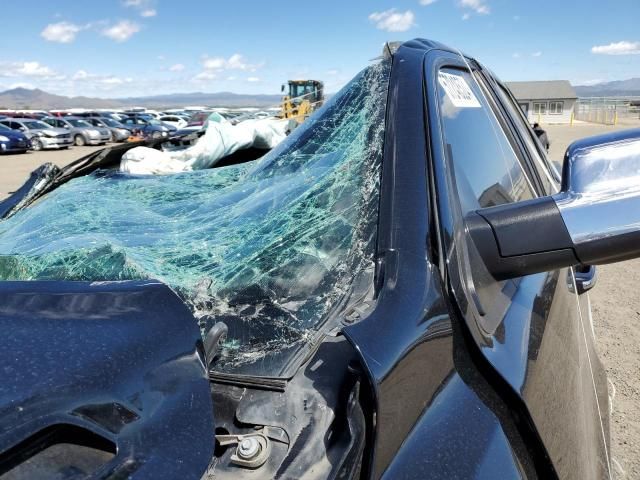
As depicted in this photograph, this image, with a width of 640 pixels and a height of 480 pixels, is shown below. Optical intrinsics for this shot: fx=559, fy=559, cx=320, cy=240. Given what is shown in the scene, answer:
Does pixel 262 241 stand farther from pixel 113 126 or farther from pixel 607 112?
pixel 607 112

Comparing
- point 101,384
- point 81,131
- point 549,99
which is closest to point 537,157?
point 101,384

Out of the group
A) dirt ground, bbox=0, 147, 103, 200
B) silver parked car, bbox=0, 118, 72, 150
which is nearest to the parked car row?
silver parked car, bbox=0, 118, 72, 150

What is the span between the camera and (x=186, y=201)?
6.43ft

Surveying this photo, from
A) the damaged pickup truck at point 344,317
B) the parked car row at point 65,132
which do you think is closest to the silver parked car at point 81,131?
the parked car row at point 65,132

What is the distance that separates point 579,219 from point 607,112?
160 feet

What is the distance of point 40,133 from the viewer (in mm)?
26188

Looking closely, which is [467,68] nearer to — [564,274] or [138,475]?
[564,274]

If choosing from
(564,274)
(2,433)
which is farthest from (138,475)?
(564,274)

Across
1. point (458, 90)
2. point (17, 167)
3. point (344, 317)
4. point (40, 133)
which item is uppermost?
point (458, 90)

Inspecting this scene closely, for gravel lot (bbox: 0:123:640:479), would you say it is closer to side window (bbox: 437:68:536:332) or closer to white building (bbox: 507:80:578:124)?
side window (bbox: 437:68:536:332)

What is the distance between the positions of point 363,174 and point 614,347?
10.5ft

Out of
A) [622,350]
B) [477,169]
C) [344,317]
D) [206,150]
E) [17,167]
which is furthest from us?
[17,167]

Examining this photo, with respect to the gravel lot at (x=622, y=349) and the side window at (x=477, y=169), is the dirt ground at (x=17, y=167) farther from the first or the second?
the side window at (x=477, y=169)

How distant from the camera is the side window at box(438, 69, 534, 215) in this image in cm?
141
